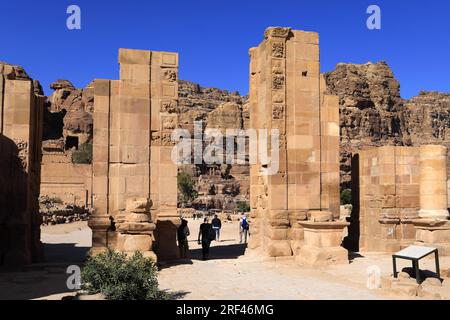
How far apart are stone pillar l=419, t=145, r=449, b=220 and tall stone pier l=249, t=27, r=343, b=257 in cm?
245

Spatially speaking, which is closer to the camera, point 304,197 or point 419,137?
point 304,197

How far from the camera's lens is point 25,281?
10047 millimetres

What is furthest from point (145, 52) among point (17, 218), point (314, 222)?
point (314, 222)

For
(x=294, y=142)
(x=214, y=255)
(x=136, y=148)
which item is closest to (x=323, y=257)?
(x=294, y=142)

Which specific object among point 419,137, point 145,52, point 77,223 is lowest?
point 77,223

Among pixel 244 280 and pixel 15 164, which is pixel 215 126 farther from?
pixel 244 280

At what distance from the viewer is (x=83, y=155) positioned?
63.1 metres

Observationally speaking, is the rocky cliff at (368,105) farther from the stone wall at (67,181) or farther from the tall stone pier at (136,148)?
the tall stone pier at (136,148)

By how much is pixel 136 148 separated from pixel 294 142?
→ 4.45 meters

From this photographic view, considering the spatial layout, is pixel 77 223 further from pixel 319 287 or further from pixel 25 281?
pixel 319 287

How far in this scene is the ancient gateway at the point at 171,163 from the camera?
12.5 m

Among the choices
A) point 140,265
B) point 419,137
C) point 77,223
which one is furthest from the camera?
point 419,137
